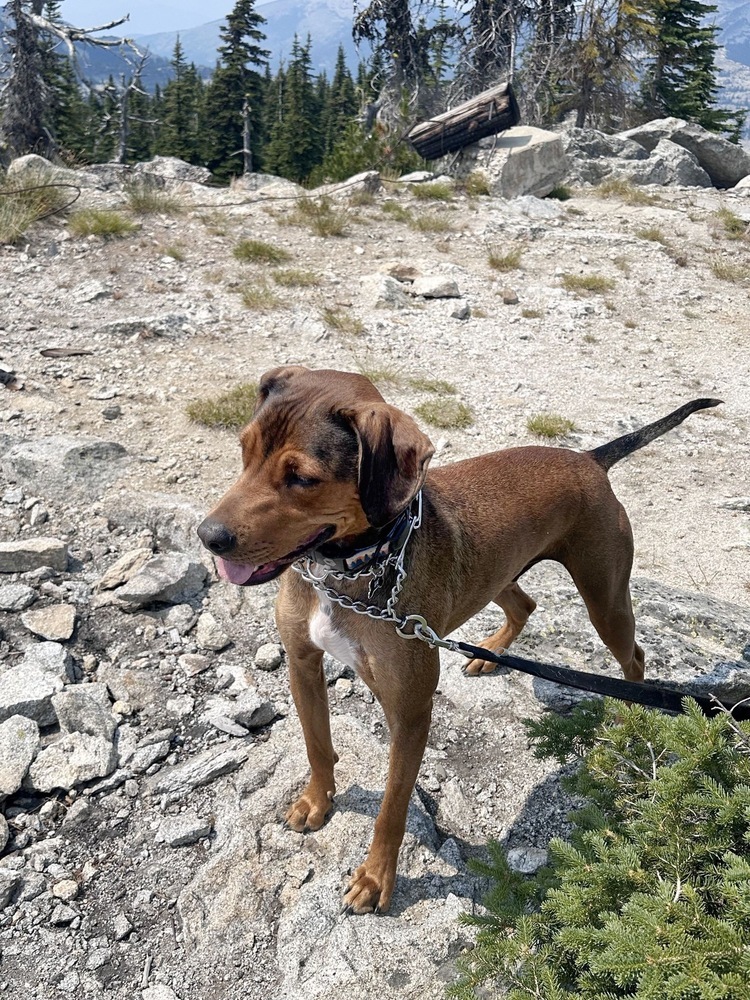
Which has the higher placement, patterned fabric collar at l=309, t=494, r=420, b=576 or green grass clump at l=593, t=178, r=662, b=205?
green grass clump at l=593, t=178, r=662, b=205

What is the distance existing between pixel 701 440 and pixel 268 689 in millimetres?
5589

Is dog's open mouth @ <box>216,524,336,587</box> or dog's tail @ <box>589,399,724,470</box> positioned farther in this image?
dog's tail @ <box>589,399,724,470</box>

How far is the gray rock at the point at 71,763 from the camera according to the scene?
3.20 m

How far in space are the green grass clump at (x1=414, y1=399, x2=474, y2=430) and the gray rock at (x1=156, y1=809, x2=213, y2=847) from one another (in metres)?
4.87

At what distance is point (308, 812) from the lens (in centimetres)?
314

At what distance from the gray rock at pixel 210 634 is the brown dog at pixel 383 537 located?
1.21 meters

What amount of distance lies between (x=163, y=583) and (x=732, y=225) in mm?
14580

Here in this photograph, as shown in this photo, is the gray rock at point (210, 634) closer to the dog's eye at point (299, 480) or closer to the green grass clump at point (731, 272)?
the dog's eye at point (299, 480)

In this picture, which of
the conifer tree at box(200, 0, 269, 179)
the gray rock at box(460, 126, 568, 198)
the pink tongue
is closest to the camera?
the pink tongue

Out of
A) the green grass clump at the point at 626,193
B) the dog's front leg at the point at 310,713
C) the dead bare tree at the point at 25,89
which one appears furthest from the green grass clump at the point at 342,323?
the dead bare tree at the point at 25,89

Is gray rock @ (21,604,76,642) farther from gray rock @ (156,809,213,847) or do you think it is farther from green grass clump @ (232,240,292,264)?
green grass clump @ (232,240,292,264)

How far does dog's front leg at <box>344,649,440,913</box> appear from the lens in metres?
2.64

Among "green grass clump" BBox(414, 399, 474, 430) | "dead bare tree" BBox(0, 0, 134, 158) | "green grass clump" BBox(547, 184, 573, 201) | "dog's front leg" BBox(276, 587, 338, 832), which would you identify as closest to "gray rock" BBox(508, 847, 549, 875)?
"dog's front leg" BBox(276, 587, 338, 832)

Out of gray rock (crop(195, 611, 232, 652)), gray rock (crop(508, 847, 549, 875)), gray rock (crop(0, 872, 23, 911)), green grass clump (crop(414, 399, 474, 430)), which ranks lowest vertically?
gray rock (crop(508, 847, 549, 875))
